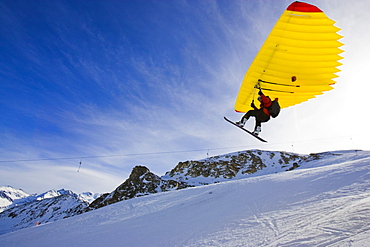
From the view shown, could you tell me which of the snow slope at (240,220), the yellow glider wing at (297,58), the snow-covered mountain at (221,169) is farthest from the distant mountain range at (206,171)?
the yellow glider wing at (297,58)

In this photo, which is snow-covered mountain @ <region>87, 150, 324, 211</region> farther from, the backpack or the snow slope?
the backpack

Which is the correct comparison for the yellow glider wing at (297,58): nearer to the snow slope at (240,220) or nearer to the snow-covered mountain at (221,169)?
the snow slope at (240,220)

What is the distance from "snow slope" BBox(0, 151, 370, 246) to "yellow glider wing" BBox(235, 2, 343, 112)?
139 inches

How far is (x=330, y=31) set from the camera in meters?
5.71

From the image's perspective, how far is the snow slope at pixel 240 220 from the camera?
4719 mm

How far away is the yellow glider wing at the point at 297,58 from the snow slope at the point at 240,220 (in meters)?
3.53

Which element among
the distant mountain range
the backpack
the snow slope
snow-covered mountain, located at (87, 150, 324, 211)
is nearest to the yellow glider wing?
the backpack

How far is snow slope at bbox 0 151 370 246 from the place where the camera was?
4719 millimetres

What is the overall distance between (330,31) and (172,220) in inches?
312

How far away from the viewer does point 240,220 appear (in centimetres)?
647

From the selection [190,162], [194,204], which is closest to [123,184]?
[190,162]

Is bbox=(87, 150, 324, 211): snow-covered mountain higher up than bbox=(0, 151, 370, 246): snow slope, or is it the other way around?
bbox=(87, 150, 324, 211): snow-covered mountain

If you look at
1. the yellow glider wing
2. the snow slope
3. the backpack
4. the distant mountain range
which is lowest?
the snow slope

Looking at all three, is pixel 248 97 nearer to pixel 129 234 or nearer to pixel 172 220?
pixel 172 220
